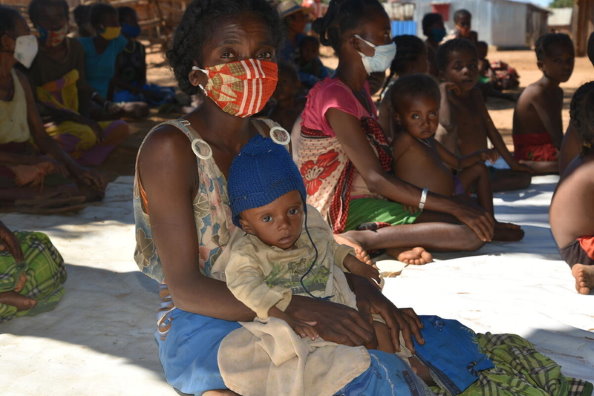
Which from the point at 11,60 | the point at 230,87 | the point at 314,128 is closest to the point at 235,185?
the point at 230,87

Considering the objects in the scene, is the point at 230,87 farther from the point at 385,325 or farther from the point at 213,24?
the point at 385,325

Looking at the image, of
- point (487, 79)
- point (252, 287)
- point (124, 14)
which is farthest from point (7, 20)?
point (487, 79)

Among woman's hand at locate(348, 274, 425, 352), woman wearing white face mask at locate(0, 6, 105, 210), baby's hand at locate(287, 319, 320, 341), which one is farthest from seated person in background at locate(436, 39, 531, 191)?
baby's hand at locate(287, 319, 320, 341)

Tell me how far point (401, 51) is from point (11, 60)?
3227mm

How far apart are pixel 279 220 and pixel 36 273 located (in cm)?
175

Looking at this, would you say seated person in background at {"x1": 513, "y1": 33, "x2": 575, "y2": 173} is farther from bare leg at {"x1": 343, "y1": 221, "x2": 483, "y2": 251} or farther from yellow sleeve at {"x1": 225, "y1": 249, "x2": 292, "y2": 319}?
yellow sleeve at {"x1": 225, "y1": 249, "x2": 292, "y2": 319}

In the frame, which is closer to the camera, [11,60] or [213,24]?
[213,24]

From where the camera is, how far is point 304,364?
223 cm

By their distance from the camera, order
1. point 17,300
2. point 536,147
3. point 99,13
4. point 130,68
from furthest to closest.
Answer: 1. point 130,68
2. point 99,13
3. point 536,147
4. point 17,300

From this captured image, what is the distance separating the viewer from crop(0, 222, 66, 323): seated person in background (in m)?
3.48

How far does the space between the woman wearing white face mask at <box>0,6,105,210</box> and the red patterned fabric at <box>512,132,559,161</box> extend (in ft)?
12.1

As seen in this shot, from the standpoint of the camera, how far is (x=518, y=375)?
2551 mm

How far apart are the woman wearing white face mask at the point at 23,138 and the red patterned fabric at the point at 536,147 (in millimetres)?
3698

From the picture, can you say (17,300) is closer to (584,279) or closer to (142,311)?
(142,311)
